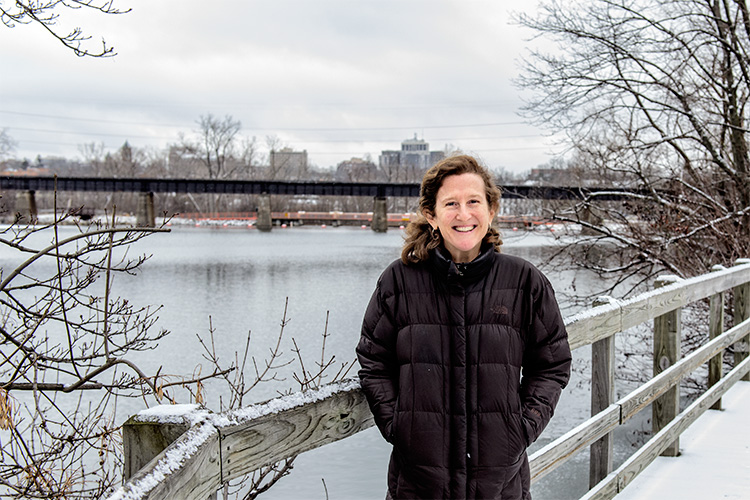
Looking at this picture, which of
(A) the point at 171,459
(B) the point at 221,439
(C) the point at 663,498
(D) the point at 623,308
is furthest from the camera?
(C) the point at 663,498

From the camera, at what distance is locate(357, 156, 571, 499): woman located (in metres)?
2.11

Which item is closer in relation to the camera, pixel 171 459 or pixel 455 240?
pixel 171 459

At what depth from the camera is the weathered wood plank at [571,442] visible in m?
2.80

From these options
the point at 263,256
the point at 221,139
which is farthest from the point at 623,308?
the point at 221,139

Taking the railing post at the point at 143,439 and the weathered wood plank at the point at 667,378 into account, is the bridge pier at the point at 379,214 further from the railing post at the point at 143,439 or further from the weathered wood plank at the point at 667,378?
the railing post at the point at 143,439

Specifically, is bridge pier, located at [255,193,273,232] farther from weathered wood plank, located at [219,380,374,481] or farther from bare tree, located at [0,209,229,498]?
weathered wood plank, located at [219,380,374,481]

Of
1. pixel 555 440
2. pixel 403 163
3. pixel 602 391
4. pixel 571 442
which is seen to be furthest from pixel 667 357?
pixel 403 163

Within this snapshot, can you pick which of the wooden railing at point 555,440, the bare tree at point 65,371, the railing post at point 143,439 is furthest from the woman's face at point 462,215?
the bare tree at point 65,371

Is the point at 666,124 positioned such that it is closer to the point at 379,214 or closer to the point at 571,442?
the point at 571,442

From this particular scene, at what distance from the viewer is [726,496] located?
12.7 feet

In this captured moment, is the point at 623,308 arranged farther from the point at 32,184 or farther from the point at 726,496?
the point at 32,184

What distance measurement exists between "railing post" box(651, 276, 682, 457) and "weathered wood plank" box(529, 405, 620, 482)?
1.09m

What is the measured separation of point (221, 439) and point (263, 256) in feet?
136

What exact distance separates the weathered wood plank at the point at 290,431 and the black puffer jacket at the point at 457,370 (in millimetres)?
108
